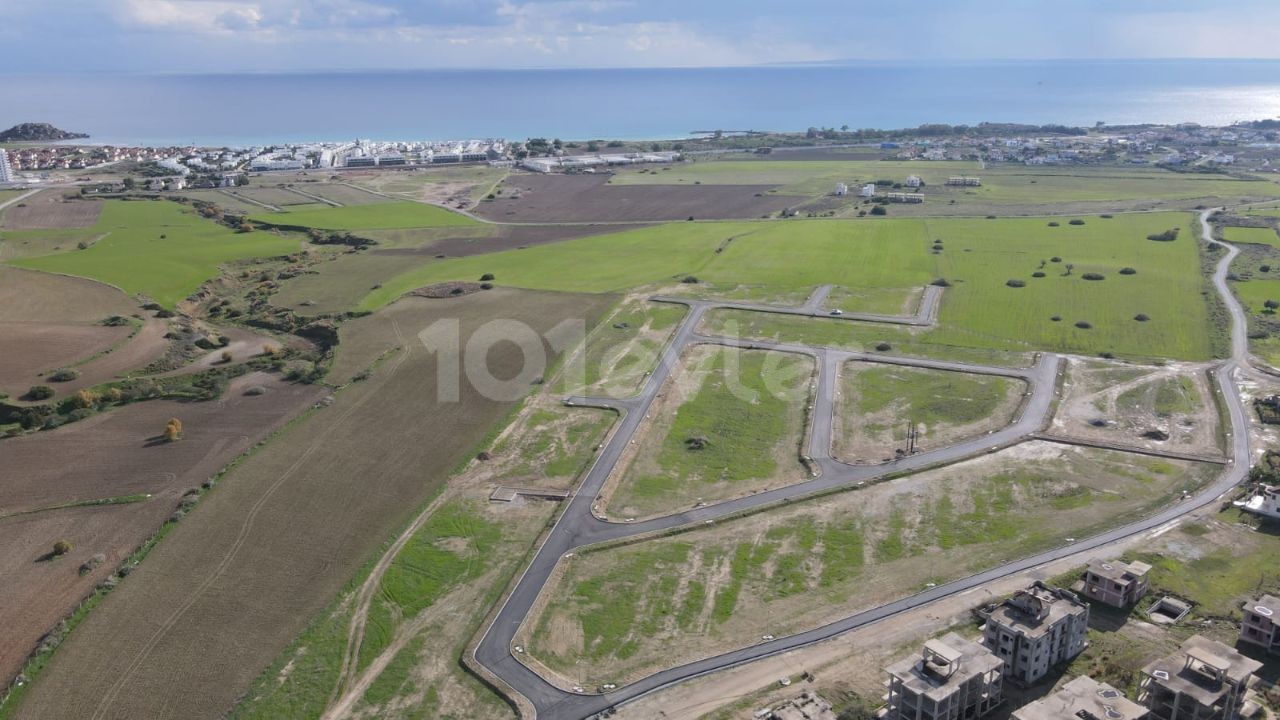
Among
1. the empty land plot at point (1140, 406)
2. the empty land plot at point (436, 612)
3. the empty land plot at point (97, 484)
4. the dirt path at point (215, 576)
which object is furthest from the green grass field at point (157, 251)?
the empty land plot at point (1140, 406)

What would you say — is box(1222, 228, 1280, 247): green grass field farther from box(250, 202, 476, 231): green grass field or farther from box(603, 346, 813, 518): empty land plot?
box(250, 202, 476, 231): green grass field

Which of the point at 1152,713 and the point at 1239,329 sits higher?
the point at 1239,329

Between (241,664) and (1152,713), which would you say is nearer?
(1152,713)

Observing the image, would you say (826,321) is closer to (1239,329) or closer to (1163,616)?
(1239,329)

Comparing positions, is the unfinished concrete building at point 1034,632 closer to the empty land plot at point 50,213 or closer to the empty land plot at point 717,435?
the empty land plot at point 717,435

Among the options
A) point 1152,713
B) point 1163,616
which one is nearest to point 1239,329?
point 1163,616

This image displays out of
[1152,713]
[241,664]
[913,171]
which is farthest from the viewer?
[913,171]

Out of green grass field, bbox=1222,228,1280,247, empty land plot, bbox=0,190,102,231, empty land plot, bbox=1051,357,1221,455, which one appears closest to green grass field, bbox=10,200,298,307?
empty land plot, bbox=0,190,102,231
